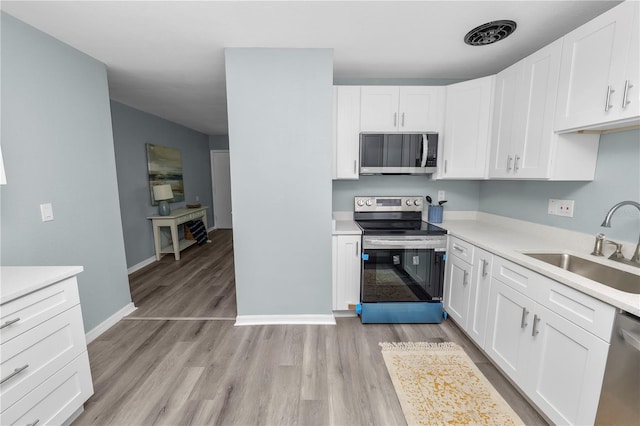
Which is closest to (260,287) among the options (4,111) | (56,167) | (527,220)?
(56,167)

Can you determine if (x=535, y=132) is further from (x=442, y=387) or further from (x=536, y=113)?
(x=442, y=387)

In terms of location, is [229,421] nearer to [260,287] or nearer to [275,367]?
[275,367]

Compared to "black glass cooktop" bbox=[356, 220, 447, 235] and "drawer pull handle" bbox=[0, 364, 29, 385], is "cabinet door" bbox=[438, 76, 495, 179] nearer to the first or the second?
"black glass cooktop" bbox=[356, 220, 447, 235]

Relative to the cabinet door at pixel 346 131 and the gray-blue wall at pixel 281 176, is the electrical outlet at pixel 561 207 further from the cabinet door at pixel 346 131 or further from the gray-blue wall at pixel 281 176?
the gray-blue wall at pixel 281 176

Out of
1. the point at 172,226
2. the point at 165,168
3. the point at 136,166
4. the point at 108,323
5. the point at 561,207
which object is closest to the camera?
the point at 561,207

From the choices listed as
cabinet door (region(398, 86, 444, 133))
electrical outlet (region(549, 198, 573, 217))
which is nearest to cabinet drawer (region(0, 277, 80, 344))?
cabinet door (region(398, 86, 444, 133))

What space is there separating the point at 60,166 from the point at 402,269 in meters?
2.92

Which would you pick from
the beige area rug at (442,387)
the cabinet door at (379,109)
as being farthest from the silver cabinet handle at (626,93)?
the beige area rug at (442,387)

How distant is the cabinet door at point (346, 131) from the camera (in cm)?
240

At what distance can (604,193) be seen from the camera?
1607mm

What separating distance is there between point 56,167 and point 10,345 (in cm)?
137

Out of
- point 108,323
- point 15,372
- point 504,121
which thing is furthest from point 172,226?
point 504,121

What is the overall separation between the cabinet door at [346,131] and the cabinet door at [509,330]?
1.53 m

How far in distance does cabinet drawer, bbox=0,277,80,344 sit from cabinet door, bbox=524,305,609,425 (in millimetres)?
2597
